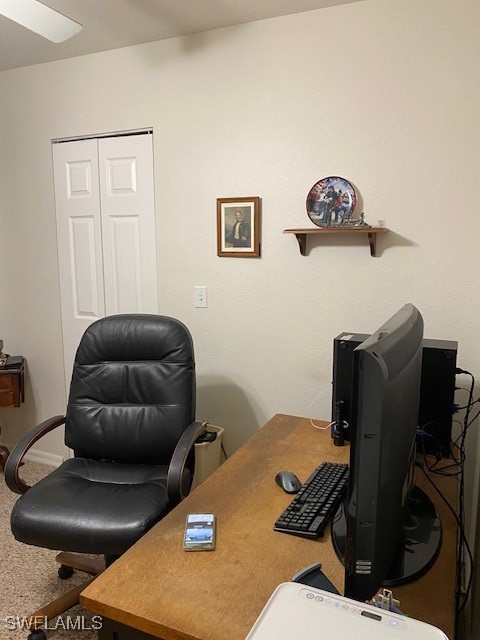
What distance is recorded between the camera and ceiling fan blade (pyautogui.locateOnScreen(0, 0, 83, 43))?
165 centimetres

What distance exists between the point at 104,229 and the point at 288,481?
194cm

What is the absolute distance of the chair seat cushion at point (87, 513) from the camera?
167cm

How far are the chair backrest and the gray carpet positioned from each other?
547mm

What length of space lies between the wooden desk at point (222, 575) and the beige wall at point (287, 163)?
99cm

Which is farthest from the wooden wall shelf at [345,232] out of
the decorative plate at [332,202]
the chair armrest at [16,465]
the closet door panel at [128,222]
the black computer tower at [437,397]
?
the chair armrest at [16,465]

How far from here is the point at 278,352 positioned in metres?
2.46

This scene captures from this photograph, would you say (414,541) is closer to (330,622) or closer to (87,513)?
(330,622)

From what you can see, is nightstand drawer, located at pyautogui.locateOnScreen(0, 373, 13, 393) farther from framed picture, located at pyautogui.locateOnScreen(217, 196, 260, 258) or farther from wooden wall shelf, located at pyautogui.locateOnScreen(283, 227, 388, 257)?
wooden wall shelf, located at pyautogui.locateOnScreen(283, 227, 388, 257)

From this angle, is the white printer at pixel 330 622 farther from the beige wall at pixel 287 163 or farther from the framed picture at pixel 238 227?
the framed picture at pixel 238 227

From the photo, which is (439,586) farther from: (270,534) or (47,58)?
(47,58)

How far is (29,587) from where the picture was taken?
2096 mm

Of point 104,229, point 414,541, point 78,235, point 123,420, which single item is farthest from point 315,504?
point 78,235

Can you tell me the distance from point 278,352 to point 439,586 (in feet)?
4.90

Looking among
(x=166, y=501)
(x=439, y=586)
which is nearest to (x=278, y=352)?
(x=166, y=501)
